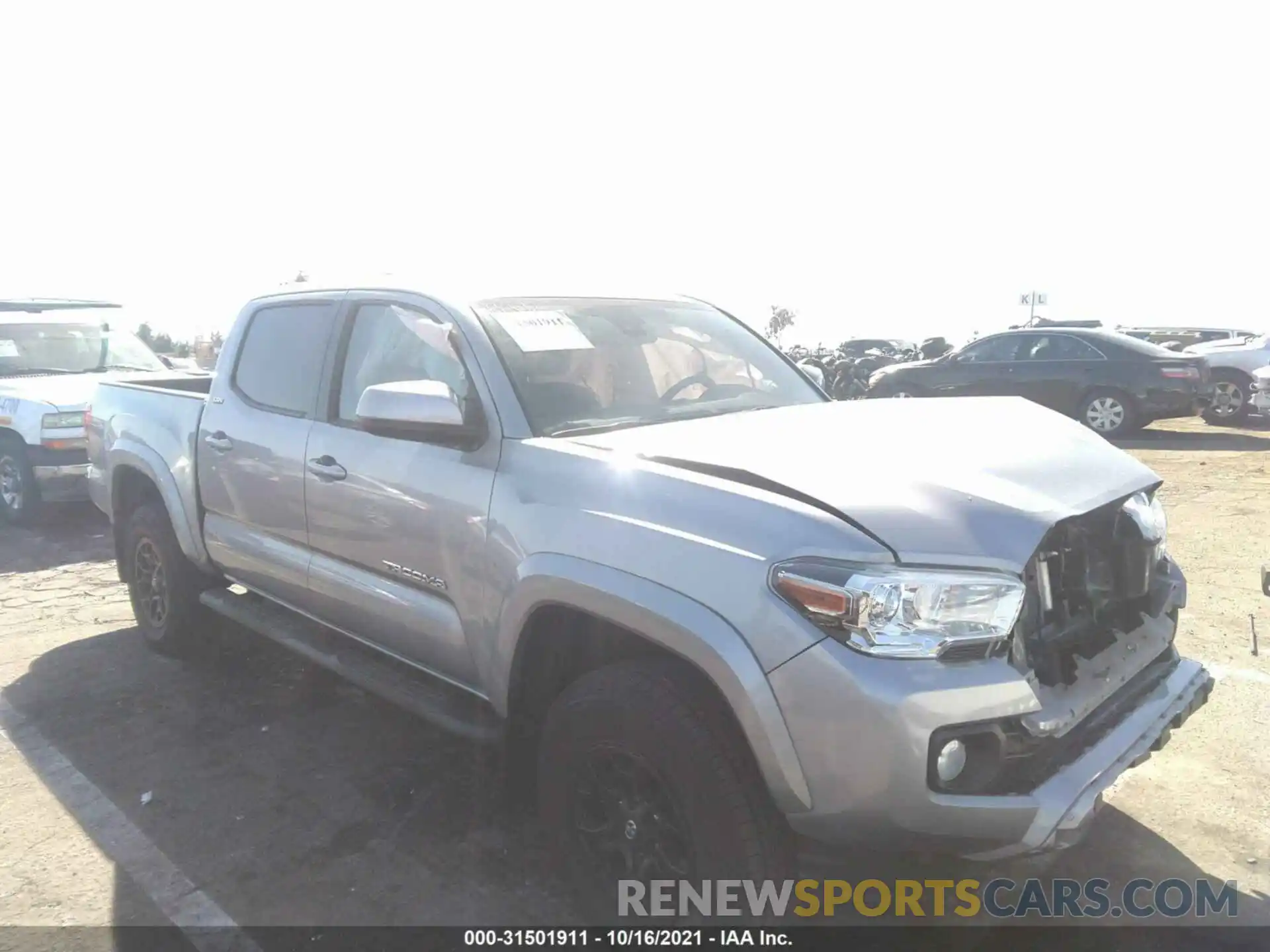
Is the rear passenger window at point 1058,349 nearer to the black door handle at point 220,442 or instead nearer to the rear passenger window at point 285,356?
the rear passenger window at point 285,356

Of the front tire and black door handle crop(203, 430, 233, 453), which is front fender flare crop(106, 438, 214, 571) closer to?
black door handle crop(203, 430, 233, 453)

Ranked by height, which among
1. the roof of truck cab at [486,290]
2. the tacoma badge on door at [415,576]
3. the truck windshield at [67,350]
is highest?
the roof of truck cab at [486,290]

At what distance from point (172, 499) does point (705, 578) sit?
3.50m

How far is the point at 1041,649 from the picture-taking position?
246cm

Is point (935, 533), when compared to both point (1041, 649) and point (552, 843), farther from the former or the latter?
point (552, 843)

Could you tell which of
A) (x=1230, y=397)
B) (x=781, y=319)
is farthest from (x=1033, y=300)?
(x=781, y=319)

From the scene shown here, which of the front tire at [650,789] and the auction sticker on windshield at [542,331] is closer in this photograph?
the front tire at [650,789]

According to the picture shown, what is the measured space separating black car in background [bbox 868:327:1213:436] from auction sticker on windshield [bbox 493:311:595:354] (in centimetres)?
976

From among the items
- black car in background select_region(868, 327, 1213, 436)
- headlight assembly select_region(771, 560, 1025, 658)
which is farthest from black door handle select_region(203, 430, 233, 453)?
black car in background select_region(868, 327, 1213, 436)

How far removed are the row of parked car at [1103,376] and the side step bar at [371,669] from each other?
1035 cm

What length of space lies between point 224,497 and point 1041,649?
3.51 m

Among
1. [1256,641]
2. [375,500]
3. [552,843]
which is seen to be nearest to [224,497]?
[375,500]

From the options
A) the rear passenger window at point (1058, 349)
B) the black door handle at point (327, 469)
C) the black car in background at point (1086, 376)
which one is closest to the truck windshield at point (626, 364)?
the black door handle at point (327, 469)

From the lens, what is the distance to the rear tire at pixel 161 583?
4.93 metres
